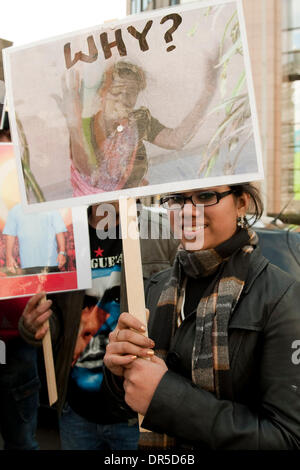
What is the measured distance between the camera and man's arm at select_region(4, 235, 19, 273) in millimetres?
1697

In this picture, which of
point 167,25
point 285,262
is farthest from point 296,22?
point 167,25

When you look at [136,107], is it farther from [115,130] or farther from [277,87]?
[277,87]

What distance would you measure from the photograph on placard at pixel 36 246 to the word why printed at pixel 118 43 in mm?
707

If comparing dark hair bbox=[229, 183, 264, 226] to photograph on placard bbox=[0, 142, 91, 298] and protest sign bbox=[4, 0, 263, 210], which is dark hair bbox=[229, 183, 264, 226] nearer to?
protest sign bbox=[4, 0, 263, 210]

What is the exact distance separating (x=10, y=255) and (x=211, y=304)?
916 mm

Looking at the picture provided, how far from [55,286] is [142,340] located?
761 mm

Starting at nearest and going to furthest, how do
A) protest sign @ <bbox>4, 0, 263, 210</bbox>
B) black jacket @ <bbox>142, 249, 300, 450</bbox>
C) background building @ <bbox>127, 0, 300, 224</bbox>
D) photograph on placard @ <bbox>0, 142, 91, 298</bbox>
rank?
black jacket @ <bbox>142, 249, 300, 450</bbox> → protest sign @ <bbox>4, 0, 263, 210</bbox> → photograph on placard @ <bbox>0, 142, 91, 298</bbox> → background building @ <bbox>127, 0, 300, 224</bbox>

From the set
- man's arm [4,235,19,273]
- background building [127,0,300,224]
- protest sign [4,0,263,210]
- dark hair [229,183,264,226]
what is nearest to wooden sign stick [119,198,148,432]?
protest sign [4,0,263,210]

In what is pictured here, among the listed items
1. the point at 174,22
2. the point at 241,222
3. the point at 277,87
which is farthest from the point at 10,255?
the point at 277,87

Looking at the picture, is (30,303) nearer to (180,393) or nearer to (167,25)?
(180,393)

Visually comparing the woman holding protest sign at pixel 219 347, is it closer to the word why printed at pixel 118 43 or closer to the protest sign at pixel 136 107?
the protest sign at pixel 136 107

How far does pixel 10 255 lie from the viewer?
1.71m

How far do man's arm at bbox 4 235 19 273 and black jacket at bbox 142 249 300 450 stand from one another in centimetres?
91

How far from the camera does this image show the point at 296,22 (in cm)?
469
